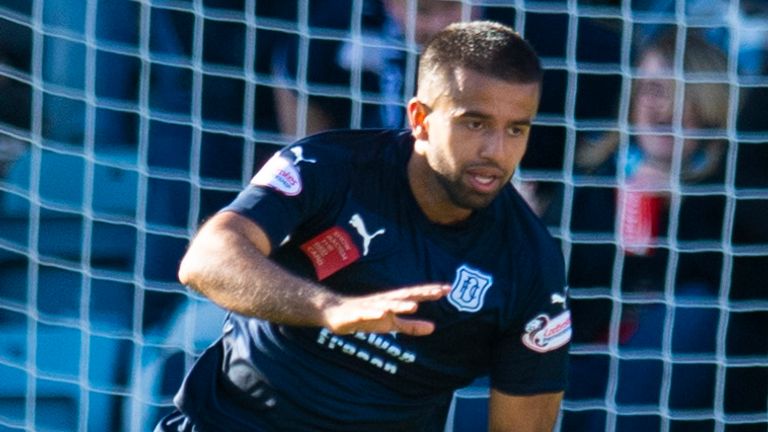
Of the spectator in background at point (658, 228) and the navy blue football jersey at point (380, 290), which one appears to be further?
the spectator in background at point (658, 228)

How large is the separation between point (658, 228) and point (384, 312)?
2.05 meters

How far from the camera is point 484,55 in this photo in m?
2.83

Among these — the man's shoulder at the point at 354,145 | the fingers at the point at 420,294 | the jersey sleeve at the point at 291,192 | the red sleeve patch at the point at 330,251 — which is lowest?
the red sleeve patch at the point at 330,251

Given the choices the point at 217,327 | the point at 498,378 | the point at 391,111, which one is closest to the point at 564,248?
the point at 391,111

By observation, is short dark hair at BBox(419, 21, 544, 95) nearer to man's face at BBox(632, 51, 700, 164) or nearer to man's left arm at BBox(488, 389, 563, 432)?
man's left arm at BBox(488, 389, 563, 432)

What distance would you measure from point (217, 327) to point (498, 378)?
4.33ft

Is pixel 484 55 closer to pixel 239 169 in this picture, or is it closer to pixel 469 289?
pixel 469 289

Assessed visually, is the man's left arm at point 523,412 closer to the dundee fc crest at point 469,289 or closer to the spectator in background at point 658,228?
the dundee fc crest at point 469,289

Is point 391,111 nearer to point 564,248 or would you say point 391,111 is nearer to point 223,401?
point 564,248

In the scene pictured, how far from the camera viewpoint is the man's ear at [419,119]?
291 cm

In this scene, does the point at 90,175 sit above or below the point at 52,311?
above

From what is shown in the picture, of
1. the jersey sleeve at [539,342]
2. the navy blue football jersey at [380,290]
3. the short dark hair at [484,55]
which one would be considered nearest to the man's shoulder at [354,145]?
the navy blue football jersey at [380,290]

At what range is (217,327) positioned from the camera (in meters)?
4.11

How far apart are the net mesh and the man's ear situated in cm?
116
